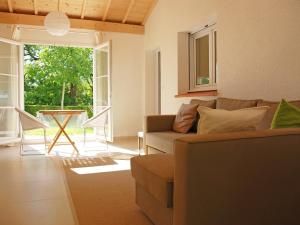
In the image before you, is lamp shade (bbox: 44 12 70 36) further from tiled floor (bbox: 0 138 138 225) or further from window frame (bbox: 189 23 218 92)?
window frame (bbox: 189 23 218 92)

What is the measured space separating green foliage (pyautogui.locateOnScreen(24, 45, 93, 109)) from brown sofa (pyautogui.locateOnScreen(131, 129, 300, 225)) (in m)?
9.83

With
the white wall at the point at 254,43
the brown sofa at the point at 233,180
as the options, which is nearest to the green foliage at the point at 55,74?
the white wall at the point at 254,43

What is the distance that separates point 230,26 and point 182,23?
1.38 metres

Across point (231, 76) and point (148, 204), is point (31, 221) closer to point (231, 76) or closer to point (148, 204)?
point (148, 204)

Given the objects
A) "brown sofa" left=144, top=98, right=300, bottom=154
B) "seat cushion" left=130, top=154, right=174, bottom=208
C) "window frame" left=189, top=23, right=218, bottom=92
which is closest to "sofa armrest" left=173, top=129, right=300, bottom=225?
"seat cushion" left=130, top=154, right=174, bottom=208

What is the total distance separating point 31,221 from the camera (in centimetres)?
204

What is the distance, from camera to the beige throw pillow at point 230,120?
5.85 ft

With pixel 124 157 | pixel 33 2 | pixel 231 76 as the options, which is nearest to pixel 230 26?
pixel 231 76

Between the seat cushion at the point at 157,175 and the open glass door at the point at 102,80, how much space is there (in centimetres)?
391

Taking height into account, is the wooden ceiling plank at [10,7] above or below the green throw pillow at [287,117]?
above

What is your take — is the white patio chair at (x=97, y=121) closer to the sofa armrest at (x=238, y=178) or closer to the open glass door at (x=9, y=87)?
the open glass door at (x=9, y=87)

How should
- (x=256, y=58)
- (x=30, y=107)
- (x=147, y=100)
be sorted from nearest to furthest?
1. (x=256, y=58)
2. (x=147, y=100)
3. (x=30, y=107)

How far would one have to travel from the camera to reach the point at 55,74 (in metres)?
10.7

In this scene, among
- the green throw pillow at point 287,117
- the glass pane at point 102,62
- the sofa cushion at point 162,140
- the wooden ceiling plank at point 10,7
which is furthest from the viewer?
the glass pane at point 102,62
